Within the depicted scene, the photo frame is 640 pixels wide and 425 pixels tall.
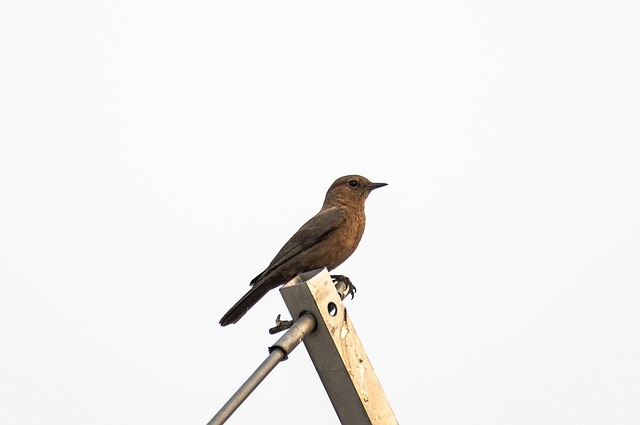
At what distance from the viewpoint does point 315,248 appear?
831cm

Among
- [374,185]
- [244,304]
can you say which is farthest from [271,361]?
[374,185]

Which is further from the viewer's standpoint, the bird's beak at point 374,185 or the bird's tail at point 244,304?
the bird's beak at point 374,185

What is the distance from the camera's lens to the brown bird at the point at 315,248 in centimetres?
789

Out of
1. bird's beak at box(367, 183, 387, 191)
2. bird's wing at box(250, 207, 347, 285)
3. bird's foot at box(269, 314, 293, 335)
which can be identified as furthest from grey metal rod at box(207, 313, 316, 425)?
bird's beak at box(367, 183, 387, 191)

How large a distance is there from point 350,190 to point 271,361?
5.68 m

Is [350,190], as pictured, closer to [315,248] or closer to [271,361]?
[315,248]

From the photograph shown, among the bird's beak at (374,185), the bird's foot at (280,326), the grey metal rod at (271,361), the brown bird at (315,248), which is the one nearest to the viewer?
the grey metal rod at (271,361)

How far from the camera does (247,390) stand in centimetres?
349

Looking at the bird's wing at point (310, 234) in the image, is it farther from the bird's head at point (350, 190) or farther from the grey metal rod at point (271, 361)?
the grey metal rod at point (271, 361)

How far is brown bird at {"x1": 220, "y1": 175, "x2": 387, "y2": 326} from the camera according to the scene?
7895 millimetres

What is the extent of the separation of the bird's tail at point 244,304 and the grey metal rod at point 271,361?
3653 millimetres

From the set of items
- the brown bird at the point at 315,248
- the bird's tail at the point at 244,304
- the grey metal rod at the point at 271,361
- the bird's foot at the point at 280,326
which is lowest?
the grey metal rod at the point at 271,361

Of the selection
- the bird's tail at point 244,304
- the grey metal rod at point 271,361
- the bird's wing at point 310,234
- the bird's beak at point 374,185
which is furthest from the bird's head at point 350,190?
the grey metal rod at point 271,361

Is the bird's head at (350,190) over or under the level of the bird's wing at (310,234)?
over
